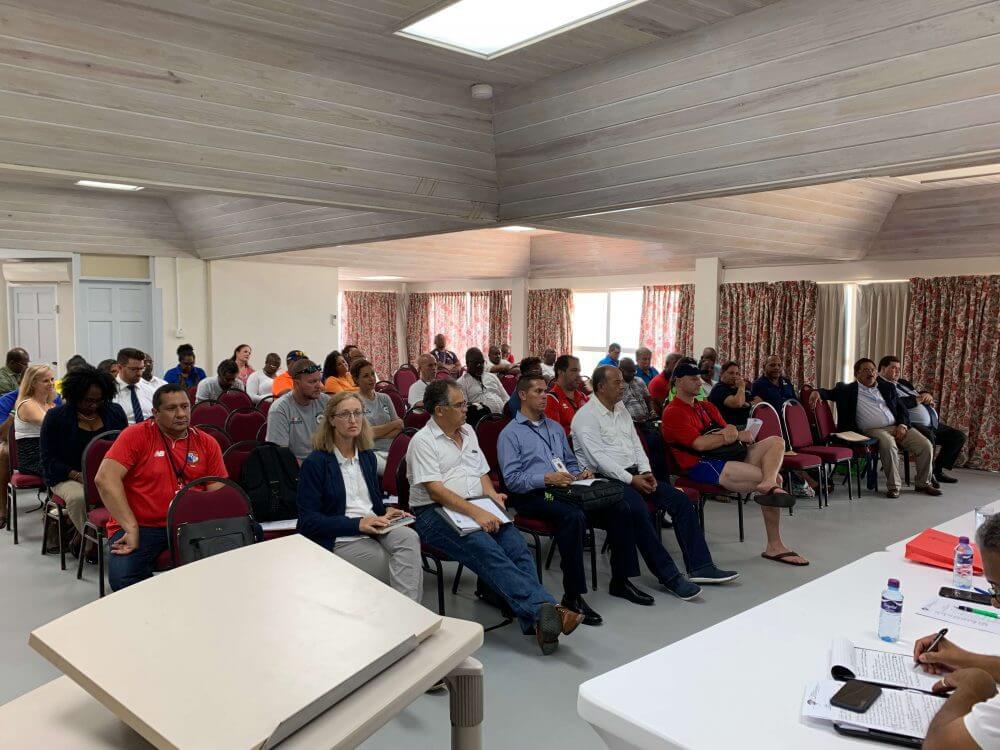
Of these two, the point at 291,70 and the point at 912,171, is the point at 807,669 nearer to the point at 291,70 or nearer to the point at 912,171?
the point at 912,171

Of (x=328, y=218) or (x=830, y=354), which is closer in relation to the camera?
(x=328, y=218)

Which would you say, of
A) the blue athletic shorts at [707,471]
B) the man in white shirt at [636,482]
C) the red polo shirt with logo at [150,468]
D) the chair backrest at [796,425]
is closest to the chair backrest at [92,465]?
the red polo shirt with logo at [150,468]

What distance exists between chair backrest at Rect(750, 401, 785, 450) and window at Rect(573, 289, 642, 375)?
6209 mm

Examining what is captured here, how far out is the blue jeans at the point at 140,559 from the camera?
11.0 feet

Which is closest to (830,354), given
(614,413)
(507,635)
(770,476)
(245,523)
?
(770,476)

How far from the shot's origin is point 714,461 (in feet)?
16.0

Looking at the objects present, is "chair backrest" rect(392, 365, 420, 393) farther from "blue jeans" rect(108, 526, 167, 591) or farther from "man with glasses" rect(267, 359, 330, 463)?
"blue jeans" rect(108, 526, 167, 591)

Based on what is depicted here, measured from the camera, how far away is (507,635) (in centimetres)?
367

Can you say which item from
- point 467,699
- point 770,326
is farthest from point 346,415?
point 770,326

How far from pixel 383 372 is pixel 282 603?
15258mm

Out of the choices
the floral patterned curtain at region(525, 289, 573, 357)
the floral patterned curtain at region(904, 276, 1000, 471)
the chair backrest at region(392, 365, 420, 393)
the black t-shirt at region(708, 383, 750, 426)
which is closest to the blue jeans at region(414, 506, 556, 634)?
the black t-shirt at region(708, 383, 750, 426)

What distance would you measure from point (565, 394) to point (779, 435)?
1.67 meters

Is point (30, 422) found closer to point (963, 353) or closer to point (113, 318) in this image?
point (113, 318)

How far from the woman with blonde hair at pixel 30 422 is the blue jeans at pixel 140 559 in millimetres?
2066
